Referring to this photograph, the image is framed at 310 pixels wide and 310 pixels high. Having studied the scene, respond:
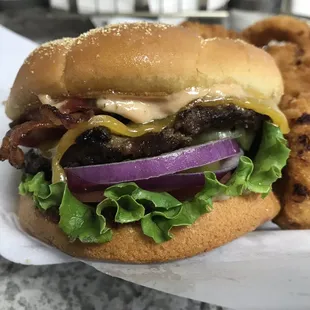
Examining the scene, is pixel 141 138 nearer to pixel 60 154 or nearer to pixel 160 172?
pixel 160 172

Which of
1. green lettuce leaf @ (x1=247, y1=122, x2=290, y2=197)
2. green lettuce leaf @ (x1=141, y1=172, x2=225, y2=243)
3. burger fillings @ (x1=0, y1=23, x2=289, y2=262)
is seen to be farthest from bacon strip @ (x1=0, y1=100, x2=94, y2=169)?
green lettuce leaf @ (x1=247, y1=122, x2=290, y2=197)

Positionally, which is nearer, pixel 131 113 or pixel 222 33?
pixel 131 113

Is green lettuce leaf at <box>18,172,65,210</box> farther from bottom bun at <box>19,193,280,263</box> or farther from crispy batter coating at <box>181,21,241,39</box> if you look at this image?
crispy batter coating at <box>181,21,241,39</box>

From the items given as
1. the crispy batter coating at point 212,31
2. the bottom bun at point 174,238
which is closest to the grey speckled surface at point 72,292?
the bottom bun at point 174,238

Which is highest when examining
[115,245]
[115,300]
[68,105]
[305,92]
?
[68,105]

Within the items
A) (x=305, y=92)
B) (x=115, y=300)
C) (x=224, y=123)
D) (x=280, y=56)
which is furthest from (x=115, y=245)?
(x=280, y=56)

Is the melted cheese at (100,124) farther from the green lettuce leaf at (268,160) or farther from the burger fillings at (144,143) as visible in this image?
the green lettuce leaf at (268,160)

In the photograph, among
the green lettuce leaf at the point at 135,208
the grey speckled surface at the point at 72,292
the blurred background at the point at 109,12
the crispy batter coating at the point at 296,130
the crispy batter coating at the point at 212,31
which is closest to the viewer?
the green lettuce leaf at the point at 135,208

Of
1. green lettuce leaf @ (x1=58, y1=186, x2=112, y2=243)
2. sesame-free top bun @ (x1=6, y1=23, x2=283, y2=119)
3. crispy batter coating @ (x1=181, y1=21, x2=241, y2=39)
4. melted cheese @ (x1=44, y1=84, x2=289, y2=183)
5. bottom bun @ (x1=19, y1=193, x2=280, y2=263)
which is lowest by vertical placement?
Answer: bottom bun @ (x1=19, y1=193, x2=280, y2=263)
